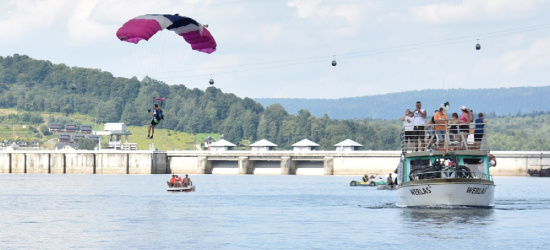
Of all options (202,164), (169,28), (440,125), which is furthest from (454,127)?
(202,164)

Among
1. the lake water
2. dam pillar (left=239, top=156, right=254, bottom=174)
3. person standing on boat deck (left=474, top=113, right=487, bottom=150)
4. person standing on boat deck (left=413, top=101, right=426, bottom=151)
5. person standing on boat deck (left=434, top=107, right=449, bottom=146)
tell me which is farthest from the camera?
dam pillar (left=239, top=156, right=254, bottom=174)

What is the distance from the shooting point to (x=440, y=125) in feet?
183

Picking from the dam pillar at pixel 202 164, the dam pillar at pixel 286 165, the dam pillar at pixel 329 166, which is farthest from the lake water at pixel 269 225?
the dam pillar at pixel 202 164

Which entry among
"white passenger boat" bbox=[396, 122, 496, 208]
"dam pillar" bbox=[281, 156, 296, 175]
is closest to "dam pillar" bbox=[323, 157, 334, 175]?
"dam pillar" bbox=[281, 156, 296, 175]

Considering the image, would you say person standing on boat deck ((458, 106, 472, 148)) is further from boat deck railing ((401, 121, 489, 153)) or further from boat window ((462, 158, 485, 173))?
boat window ((462, 158, 485, 173))

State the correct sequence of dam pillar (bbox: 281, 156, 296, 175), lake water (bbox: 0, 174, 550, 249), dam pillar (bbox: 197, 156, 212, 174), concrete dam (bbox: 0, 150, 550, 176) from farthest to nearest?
dam pillar (bbox: 197, 156, 212, 174)
dam pillar (bbox: 281, 156, 296, 175)
concrete dam (bbox: 0, 150, 550, 176)
lake water (bbox: 0, 174, 550, 249)

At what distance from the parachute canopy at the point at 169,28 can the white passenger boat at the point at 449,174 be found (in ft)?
49.2

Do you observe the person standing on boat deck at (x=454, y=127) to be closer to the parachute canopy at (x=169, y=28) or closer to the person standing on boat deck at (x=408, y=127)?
the person standing on boat deck at (x=408, y=127)

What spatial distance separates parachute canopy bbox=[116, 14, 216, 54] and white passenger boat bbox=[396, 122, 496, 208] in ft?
49.2

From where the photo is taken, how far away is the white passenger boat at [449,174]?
54750 millimetres

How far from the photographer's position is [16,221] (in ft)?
184

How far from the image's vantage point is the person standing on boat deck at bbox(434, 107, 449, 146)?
2195 inches

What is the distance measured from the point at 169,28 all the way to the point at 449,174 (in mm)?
20239

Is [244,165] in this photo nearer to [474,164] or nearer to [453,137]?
[474,164]
